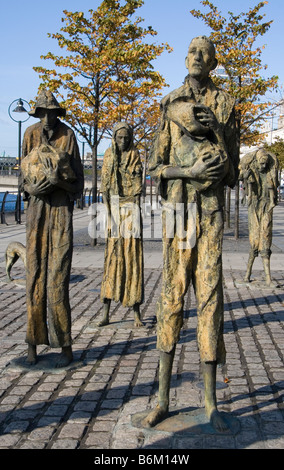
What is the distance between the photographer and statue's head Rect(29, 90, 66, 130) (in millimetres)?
Answer: 5367

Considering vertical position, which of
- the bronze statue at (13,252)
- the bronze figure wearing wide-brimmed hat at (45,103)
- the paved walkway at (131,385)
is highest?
the bronze figure wearing wide-brimmed hat at (45,103)

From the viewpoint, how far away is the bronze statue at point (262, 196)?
960 centimetres

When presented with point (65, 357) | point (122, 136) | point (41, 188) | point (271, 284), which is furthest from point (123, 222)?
point (271, 284)

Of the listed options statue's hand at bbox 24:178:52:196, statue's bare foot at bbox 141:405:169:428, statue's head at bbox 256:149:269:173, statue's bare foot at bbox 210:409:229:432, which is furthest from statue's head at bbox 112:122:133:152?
statue's bare foot at bbox 210:409:229:432

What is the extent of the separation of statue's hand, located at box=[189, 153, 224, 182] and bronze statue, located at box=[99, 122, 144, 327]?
342 cm

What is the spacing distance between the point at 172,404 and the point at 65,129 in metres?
2.62

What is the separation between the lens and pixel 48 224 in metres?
5.39

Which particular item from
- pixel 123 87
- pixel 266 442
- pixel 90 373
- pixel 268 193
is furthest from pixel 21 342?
pixel 123 87

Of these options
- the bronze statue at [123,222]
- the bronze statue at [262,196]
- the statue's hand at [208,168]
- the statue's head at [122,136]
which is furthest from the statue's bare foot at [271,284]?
the statue's hand at [208,168]

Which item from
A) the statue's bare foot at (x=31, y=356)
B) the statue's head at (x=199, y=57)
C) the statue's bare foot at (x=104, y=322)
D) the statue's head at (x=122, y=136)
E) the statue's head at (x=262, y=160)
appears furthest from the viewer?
the statue's head at (x=262, y=160)

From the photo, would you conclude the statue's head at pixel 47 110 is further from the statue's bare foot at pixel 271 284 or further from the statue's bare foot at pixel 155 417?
the statue's bare foot at pixel 271 284

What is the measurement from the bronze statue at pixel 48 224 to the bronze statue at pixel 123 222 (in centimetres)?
180

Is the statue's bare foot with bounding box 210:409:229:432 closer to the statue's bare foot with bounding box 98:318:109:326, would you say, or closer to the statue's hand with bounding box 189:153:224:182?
the statue's hand with bounding box 189:153:224:182
